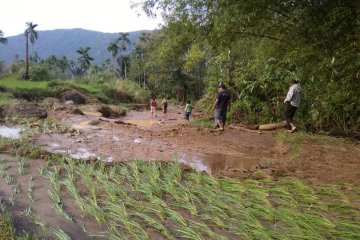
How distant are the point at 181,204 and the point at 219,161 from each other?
10.6ft

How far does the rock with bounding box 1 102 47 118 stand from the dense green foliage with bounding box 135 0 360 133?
672 centimetres

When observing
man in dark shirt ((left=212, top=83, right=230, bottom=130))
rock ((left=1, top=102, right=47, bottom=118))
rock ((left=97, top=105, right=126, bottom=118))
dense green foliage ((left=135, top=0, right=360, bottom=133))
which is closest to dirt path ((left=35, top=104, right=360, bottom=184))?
man in dark shirt ((left=212, top=83, right=230, bottom=130))

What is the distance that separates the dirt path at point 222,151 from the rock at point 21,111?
16.1 feet

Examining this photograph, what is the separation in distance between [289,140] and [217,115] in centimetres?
256

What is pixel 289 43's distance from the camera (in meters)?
7.74

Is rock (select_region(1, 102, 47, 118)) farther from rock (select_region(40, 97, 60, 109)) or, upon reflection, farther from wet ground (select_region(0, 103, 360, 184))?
rock (select_region(40, 97, 60, 109))

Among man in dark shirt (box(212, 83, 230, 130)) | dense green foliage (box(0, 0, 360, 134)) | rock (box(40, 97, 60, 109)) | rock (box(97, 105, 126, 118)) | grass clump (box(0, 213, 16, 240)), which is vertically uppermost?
dense green foliage (box(0, 0, 360, 134))

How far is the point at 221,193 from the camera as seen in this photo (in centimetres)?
455

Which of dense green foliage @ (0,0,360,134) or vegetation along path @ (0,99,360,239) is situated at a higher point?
dense green foliage @ (0,0,360,134)

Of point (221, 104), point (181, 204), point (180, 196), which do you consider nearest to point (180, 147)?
point (221, 104)

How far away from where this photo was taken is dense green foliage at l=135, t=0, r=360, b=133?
21.9 feet

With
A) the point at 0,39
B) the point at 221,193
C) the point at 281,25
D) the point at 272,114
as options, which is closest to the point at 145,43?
the point at 0,39

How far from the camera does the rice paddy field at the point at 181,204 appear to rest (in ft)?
11.6

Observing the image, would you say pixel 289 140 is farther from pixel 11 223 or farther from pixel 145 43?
pixel 145 43
